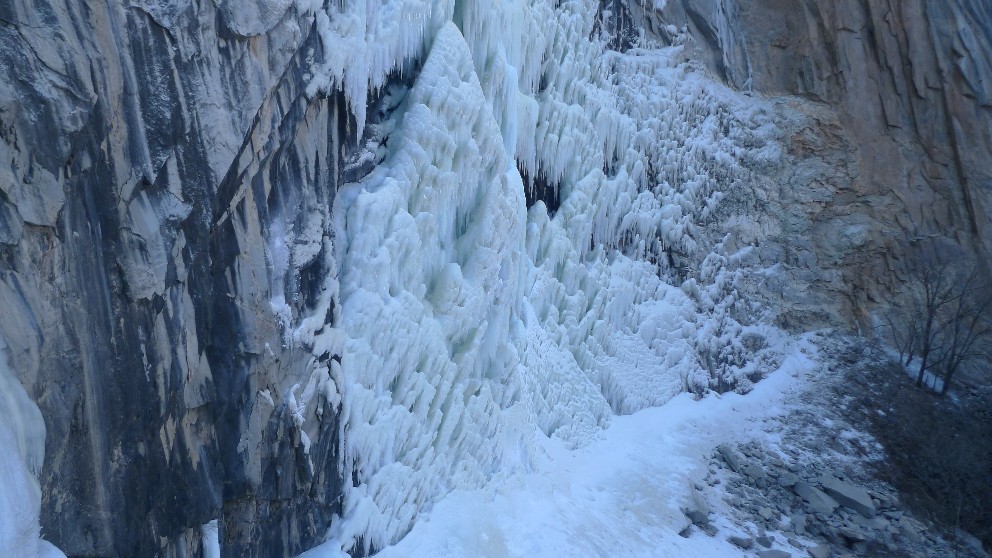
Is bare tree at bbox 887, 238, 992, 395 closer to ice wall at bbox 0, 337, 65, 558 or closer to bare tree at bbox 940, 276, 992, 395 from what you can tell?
bare tree at bbox 940, 276, 992, 395

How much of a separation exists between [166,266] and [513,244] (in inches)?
168

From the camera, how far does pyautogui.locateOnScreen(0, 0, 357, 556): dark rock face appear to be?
12.0 ft

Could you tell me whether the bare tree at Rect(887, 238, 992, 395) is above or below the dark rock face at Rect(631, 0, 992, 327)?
below

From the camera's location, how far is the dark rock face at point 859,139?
43.6ft

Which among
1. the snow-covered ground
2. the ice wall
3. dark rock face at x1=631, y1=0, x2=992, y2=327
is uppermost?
dark rock face at x1=631, y1=0, x2=992, y2=327

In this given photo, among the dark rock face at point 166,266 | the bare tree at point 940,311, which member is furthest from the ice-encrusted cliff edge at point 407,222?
the bare tree at point 940,311

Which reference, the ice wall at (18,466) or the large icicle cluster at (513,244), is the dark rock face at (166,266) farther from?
the large icicle cluster at (513,244)

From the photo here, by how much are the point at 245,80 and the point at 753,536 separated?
722cm

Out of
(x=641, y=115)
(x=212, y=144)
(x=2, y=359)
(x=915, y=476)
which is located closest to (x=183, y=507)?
(x=2, y=359)

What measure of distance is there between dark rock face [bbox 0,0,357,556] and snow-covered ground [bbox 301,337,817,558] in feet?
4.10

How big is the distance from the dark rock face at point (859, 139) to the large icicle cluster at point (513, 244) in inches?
39.6

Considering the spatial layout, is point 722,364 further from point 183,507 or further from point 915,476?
point 183,507

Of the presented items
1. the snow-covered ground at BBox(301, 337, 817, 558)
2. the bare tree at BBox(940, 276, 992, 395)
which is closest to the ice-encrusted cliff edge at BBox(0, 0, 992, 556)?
the snow-covered ground at BBox(301, 337, 817, 558)

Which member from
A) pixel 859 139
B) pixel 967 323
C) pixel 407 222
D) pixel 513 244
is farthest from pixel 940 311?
pixel 407 222
